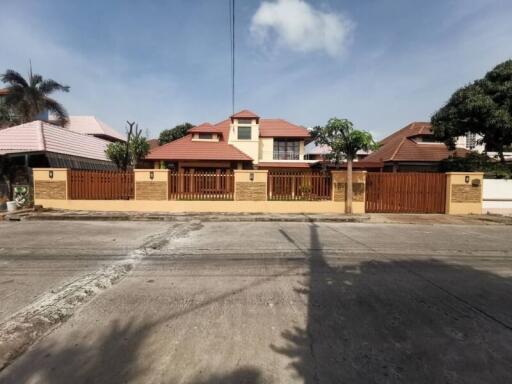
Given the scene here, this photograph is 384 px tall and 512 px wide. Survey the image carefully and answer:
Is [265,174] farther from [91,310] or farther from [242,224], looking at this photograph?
[91,310]

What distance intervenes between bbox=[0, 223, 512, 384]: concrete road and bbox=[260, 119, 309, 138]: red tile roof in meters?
20.3

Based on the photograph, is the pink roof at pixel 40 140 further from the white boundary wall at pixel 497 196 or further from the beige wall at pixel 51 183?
the white boundary wall at pixel 497 196

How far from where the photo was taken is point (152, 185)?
13.3 m

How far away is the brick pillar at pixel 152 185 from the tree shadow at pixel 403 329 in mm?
9754

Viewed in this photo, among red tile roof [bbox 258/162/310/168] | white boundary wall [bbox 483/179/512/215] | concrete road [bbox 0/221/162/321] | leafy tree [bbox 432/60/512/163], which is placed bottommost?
concrete road [bbox 0/221/162/321]

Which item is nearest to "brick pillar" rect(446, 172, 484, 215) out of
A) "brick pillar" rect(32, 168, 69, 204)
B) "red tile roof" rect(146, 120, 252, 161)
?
"red tile roof" rect(146, 120, 252, 161)

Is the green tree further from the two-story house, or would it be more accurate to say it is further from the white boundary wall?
the two-story house

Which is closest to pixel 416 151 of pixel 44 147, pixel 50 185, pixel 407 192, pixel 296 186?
pixel 407 192

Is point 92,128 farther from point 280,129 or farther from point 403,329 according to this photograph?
point 403,329

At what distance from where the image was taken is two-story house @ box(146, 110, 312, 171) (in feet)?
69.8

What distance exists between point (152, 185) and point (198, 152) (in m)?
8.79

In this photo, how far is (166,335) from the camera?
3043 millimetres

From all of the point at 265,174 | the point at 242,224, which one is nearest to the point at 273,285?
the point at 242,224

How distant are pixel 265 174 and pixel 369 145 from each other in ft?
15.9
